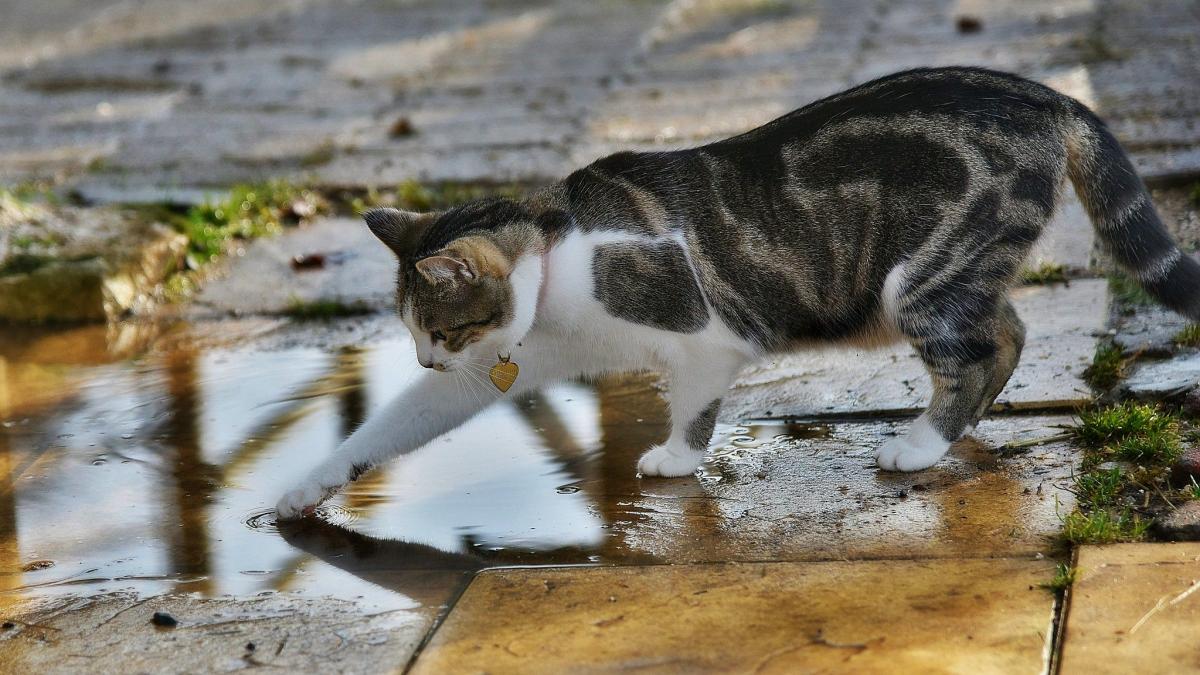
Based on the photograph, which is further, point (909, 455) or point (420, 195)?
point (420, 195)

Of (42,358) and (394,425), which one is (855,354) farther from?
(42,358)

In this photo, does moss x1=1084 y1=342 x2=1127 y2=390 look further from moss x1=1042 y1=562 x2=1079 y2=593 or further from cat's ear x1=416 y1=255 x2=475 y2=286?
cat's ear x1=416 y1=255 x2=475 y2=286

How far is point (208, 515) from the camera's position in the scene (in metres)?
3.64

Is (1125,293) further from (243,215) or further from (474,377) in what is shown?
(243,215)

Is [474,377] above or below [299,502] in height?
above

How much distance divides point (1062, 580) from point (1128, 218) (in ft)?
4.07

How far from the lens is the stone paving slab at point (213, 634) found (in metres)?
2.82

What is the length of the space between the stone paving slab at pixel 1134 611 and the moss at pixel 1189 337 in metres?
1.24

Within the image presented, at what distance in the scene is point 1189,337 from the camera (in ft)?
13.3

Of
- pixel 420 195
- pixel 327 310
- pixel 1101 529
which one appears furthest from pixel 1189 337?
pixel 420 195

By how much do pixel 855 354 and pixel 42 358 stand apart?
9.90 ft

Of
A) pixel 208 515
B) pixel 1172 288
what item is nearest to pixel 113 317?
pixel 208 515

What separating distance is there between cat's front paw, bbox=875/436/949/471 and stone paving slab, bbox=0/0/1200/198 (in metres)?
2.48

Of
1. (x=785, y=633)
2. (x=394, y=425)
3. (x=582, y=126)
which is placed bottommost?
(x=785, y=633)
